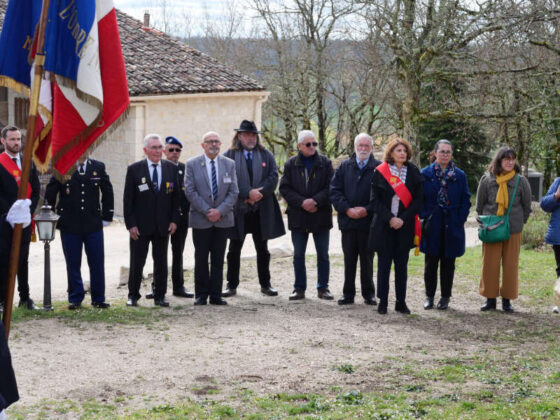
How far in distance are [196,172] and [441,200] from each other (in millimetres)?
2875

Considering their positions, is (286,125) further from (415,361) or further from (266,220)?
(415,361)

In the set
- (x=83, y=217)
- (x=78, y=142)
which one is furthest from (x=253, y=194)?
(x=78, y=142)

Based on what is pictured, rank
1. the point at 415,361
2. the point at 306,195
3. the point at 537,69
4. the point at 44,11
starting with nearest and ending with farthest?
the point at 44,11 < the point at 415,361 < the point at 306,195 < the point at 537,69

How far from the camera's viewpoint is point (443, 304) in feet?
30.3

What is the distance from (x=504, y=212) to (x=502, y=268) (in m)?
0.66

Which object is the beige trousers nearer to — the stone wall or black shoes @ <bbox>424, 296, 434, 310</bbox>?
black shoes @ <bbox>424, 296, 434, 310</bbox>

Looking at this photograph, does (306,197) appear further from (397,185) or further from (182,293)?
(182,293)

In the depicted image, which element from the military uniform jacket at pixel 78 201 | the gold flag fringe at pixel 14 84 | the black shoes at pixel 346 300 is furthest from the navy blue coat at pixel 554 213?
the gold flag fringe at pixel 14 84

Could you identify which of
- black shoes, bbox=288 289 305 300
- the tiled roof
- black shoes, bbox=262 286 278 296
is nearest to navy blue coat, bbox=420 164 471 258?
black shoes, bbox=288 289 305 300

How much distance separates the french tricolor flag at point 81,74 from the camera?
17.3ft

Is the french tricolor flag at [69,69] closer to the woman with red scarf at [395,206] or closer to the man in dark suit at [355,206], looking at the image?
the woman with red scarf at [395,206]

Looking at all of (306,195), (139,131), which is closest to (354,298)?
(306,195)

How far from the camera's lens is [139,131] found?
2014cm

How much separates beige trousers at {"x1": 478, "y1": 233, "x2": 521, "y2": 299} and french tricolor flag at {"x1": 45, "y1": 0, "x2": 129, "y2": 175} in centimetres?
518
